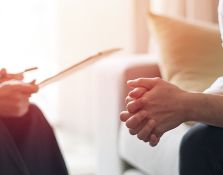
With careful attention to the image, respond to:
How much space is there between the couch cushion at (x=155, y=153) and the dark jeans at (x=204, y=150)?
267 mm

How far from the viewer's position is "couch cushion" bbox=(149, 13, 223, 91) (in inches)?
55.9

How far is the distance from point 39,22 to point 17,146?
43.0 inches

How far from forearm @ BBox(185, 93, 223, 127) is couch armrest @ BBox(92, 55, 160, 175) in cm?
62

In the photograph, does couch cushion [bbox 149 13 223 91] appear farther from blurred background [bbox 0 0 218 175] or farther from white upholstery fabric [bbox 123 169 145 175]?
blurred background [bbox 0 0 218 175]

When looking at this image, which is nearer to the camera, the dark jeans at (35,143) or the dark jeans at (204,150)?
the dark jeans at (204,150)

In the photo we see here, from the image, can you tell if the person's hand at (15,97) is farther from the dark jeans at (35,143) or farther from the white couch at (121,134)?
the white couch at (121,134)

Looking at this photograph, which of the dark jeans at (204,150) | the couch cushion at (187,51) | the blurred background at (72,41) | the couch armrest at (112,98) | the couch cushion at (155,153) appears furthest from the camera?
the blurred background at (72,41)

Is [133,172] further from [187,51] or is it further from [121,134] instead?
[187,51]

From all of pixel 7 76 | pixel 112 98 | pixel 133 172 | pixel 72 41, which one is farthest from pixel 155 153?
pixel 72 41

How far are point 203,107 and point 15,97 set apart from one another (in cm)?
35

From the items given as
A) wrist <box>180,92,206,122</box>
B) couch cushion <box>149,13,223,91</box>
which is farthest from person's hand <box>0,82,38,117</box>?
couch cushion <box>149,13,223,91</box>

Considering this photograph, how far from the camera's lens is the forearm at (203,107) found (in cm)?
89

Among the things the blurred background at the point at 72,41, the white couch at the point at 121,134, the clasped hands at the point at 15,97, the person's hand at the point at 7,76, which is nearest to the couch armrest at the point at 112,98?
the white couch at the point at 121,134

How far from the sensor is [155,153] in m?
1.27
